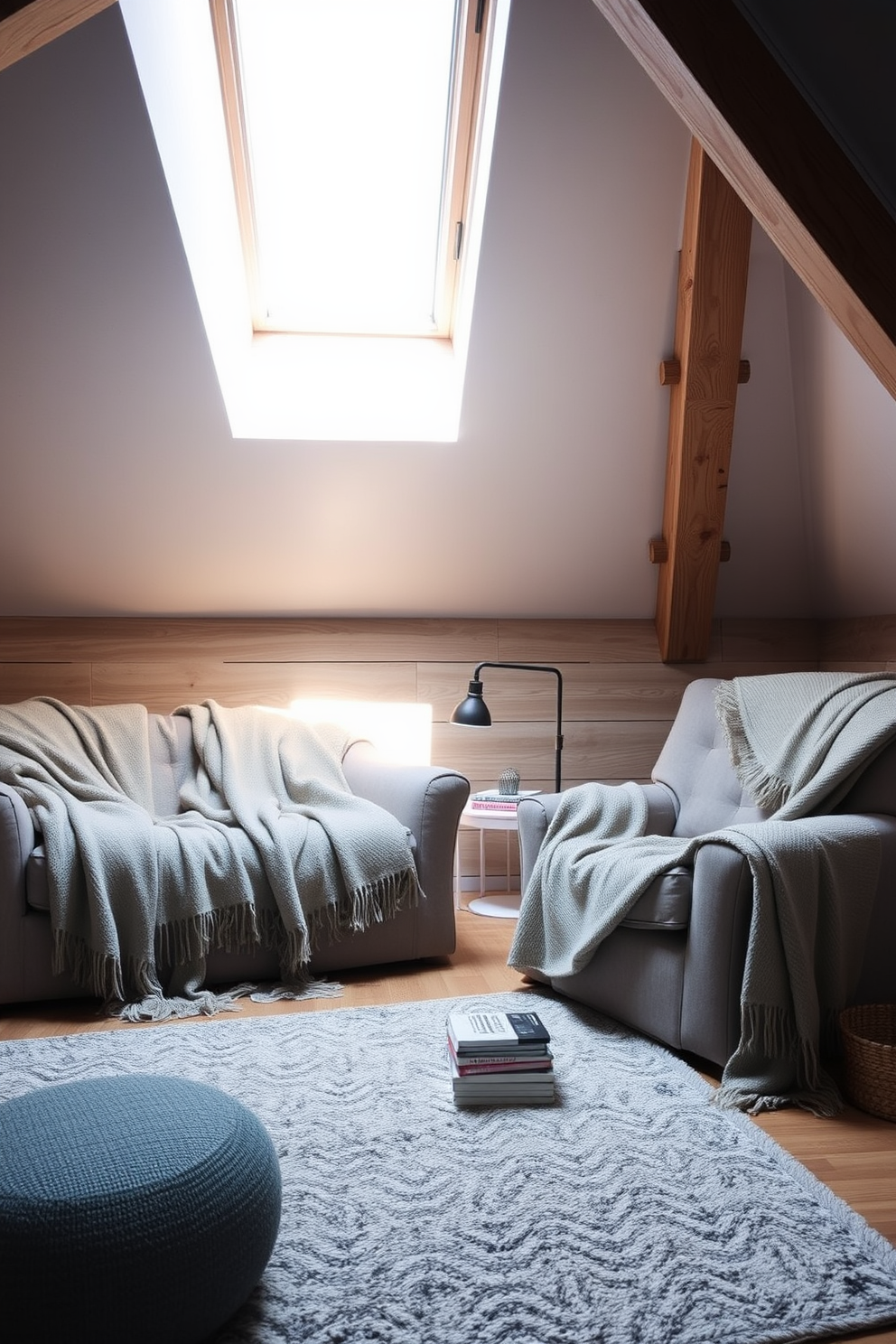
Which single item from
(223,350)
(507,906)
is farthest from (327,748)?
(223,350)

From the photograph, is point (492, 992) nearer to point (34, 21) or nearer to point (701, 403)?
point (701, 403)

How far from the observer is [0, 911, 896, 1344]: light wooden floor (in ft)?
5.83

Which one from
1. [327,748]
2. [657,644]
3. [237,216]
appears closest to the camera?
[237,216]

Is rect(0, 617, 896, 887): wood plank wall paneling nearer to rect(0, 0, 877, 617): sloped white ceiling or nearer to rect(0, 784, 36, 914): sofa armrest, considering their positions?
rect(0, 0, 877, 617): sloped white ceiling

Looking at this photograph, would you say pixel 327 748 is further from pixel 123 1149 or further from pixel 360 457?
pixel 123 1149

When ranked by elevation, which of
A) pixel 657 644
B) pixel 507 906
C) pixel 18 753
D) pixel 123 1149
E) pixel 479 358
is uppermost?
pixel 479 358

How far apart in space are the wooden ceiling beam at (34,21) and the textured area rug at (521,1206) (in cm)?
191

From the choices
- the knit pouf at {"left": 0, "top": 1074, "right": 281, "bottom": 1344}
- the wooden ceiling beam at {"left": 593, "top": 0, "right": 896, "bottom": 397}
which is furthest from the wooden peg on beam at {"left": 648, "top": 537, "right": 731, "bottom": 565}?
the knit pouf at {"left": 0, "top": 1074, "right": 281, "bottom": 1344}

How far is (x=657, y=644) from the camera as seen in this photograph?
14.0 feet

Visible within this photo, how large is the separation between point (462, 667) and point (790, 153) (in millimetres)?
2643

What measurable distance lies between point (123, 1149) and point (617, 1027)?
147cm

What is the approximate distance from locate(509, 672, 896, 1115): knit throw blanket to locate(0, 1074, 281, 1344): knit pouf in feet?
3.70

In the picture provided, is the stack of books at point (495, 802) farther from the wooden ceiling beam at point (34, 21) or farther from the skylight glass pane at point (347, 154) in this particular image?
the wooden ceiling beam at point (34, 21)

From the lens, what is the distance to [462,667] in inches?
164
